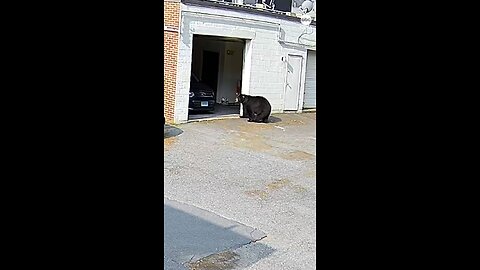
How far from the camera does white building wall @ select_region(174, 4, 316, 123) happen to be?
12.0 metres

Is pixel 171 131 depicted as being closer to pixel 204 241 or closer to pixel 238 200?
Answer: pixel 238 200

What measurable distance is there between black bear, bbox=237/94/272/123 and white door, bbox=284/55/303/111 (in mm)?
1955

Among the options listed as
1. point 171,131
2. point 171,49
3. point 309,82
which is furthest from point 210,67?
point 171,131

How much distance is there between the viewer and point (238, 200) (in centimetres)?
622

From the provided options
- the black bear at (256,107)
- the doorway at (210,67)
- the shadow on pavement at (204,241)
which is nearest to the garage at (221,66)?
the doorway at (210,67)

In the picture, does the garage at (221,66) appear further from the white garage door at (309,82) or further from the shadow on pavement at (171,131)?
the shadow on pavement at (171,131)

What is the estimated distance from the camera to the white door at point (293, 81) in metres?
14.6

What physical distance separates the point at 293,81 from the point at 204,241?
34.6 ft

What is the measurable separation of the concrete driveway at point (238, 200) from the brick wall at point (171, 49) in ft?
2.64

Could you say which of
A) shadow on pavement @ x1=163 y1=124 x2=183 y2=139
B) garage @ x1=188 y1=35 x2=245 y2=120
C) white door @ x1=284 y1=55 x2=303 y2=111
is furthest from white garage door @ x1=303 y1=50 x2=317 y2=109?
shadow on pavement @ x1=163 y1=124 x2=183 y2=139
